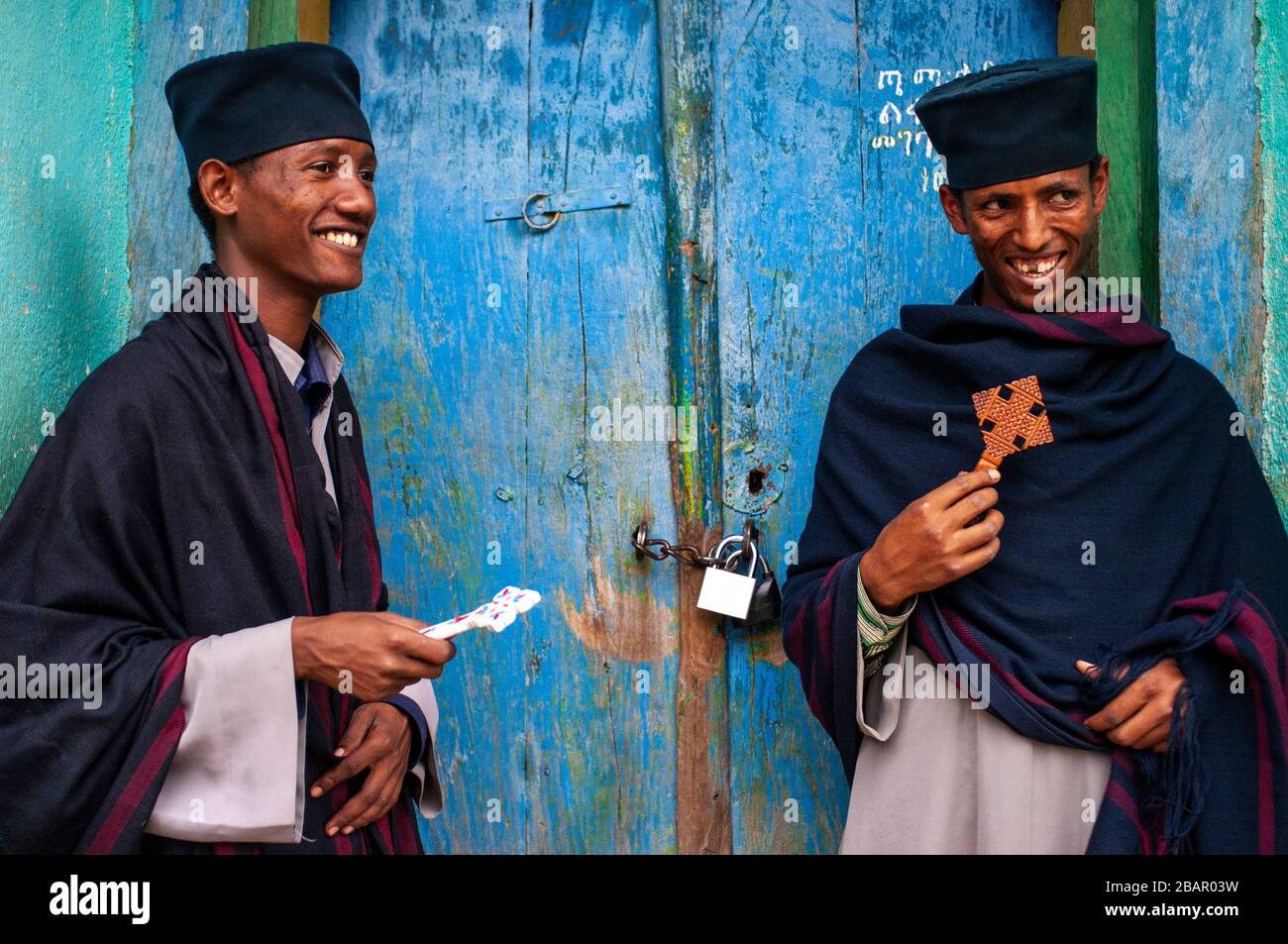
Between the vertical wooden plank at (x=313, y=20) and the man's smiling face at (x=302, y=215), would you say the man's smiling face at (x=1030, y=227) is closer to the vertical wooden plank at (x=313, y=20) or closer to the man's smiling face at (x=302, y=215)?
Result: the man's smiling face at (x=302, y=215)

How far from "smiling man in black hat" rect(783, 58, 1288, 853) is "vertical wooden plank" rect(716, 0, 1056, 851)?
48 cm

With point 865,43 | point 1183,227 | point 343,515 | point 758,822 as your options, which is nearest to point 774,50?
point 865,43

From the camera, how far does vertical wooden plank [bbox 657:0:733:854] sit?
9.33 feet

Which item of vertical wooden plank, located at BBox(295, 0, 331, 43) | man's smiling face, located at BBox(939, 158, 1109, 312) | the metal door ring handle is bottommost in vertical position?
man's smiling face, located at BBox(939, 158, 1109, 312)

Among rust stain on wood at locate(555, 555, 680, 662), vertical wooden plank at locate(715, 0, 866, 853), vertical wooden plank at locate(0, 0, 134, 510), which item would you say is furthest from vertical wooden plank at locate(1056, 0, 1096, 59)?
vertical wooden plank at locate(0, 0, 134, 510)

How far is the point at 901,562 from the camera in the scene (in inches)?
83.3

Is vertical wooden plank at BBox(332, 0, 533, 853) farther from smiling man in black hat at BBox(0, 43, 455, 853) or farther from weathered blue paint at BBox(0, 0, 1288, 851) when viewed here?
smiling man in black hat at BBox(0, 43, 455, 853)

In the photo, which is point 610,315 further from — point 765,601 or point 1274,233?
point 1274,233

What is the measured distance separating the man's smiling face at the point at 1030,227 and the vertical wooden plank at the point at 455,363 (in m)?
1.02

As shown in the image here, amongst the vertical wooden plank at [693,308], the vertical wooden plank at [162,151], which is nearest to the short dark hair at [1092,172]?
the vertical wooden plank at [693,308]

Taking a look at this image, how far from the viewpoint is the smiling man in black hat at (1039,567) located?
2.09 meters

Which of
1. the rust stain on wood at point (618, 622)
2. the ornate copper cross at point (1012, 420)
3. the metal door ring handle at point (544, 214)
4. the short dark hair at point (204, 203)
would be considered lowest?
the rust stain on wood at point (618, 622)

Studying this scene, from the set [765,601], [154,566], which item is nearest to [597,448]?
[765,601]

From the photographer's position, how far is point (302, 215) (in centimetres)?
232
